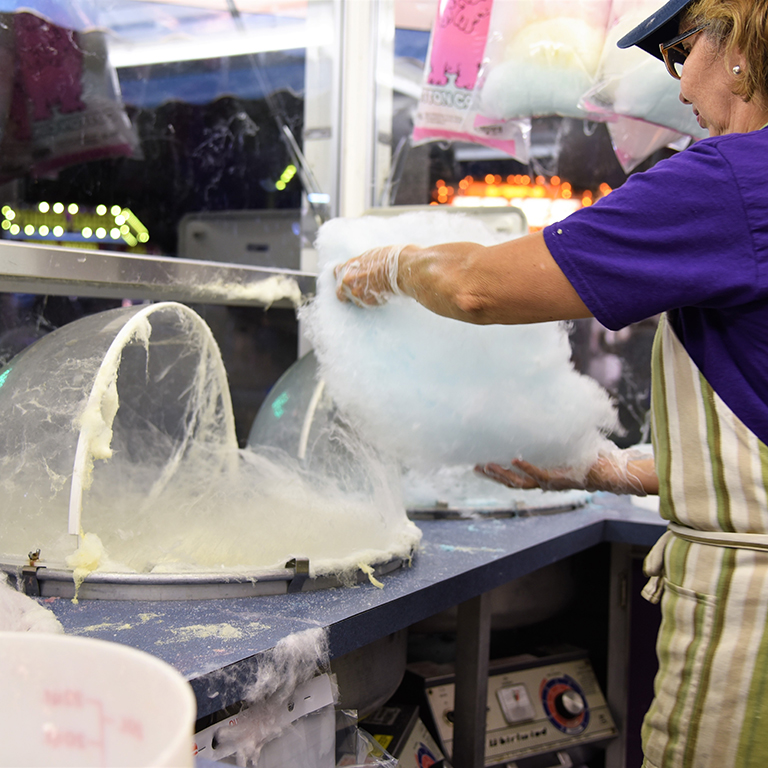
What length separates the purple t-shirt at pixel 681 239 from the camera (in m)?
0.76

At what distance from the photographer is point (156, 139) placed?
1.89m

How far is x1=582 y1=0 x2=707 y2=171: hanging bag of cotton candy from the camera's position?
170 cm

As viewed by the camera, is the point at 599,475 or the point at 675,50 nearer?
the point at 675,50

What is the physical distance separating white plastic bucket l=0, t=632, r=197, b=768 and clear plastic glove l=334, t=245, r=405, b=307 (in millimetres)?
701

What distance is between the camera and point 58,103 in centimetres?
159

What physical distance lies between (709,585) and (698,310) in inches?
13.2

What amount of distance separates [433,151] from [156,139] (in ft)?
3.28

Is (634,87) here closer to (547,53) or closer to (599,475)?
(547,53)

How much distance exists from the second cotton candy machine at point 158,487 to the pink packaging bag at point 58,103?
463 millimetres

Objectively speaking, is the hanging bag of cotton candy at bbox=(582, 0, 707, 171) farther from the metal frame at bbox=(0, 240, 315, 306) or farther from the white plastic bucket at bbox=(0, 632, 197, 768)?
the white plastic bucket at bbox=(0, 632, 197, 768)

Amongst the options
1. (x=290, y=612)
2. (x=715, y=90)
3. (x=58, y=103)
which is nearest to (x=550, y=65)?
(x=715, y=90)

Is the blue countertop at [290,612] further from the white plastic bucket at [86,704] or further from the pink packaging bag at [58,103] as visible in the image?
the pink packaging bag at [58,103]

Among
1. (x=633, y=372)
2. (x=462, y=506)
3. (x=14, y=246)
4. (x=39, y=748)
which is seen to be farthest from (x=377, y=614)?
(x=633, y=372)

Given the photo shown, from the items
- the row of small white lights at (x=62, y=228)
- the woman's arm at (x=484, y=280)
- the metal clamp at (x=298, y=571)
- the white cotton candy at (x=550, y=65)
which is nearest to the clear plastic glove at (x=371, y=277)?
the woman's arm at (x=484, y=280)
